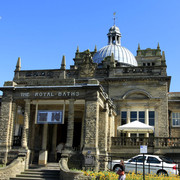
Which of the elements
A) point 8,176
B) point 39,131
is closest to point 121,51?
point 39,131

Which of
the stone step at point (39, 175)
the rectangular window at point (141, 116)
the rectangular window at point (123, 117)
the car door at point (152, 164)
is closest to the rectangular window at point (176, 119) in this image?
the rectangular window at point (141, 116)

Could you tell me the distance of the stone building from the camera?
63.6ft

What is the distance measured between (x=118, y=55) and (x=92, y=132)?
70.8ft

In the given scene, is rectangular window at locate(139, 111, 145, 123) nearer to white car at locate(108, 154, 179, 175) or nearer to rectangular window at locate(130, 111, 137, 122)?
rectangular window at locate(130, 111, 137, 122)

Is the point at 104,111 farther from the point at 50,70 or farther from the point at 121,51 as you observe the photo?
the point at 121,51

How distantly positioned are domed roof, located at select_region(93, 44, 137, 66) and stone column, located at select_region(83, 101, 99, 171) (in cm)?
1957

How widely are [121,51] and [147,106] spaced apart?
48.8ft

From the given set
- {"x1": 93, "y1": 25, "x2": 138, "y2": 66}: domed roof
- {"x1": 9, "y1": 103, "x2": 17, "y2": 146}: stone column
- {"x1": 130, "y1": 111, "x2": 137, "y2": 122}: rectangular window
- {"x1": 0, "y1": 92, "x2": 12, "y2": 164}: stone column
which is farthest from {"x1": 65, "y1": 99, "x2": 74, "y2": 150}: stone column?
{"x1": 93, "y1": 25, "x2": 138, "y2": 66}: domed roof

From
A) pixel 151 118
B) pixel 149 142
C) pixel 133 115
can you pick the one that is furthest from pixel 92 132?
pixel 151 118

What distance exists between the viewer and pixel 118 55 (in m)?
38.7

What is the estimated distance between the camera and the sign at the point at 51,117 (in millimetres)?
19875

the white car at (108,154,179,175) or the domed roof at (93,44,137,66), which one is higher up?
the domed roof at (93,44,137,66)

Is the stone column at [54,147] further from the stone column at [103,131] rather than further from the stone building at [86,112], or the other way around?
the stone column at [103,131]

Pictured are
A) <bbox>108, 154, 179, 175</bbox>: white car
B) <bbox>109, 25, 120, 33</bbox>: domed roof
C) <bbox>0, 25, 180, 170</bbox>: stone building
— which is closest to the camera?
<bbox>108, 154, 179, 175</bbox>: white car
